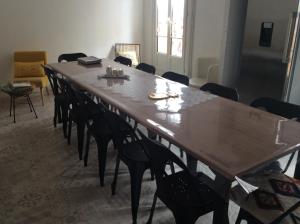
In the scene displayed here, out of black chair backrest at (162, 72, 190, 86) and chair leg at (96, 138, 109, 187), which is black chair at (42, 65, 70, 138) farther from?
black chair backrest at (162, 72, 190, 86)

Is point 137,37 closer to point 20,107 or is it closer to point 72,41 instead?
point 72,41

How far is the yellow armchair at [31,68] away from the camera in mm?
4445

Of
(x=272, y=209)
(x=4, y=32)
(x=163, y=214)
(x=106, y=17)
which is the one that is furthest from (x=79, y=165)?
(x=106, y=17)

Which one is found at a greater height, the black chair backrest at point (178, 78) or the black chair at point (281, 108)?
the black chair backrest at point (178, 78)

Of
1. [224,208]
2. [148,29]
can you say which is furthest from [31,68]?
[224,208]

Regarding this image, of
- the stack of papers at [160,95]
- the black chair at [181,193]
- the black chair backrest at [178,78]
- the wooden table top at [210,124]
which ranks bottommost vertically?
the black chair at [181,193]

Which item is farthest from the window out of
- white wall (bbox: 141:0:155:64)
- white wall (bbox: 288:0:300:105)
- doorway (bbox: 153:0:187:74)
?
white wall (bbox: 288:0:300:105)

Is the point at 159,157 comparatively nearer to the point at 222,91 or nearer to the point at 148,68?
the point at 222,91

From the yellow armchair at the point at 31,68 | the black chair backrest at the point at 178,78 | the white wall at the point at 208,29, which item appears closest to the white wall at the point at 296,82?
the black chair backrest at the point at 178,78

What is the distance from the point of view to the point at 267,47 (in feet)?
10.5

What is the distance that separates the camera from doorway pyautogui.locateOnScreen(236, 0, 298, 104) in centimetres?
295

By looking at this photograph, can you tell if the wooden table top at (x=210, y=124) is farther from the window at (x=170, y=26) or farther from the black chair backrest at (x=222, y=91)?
the window at (x=170, y=26)

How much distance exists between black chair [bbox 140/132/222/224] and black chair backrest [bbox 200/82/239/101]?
1.06 metres

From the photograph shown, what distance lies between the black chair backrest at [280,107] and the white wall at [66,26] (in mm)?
4106
